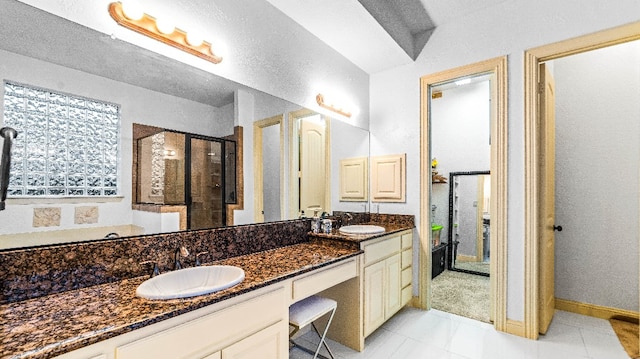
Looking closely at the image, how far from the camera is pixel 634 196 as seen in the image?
2498mm

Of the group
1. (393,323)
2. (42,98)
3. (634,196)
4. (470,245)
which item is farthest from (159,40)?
(470,245)

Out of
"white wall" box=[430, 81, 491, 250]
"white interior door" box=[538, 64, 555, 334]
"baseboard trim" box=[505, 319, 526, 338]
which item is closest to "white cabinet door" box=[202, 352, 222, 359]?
"baseboard trim" box=[505, 319, 526, 338]

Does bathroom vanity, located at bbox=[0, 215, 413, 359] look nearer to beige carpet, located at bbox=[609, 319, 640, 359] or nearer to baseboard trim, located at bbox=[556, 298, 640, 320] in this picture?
beige carpet, located at bbox=[609, 319, 640, 359]

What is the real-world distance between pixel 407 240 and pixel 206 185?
6.26 ft

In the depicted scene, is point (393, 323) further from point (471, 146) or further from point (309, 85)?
point (471, 146)

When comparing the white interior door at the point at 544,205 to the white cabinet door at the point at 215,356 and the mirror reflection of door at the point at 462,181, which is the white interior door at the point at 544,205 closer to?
the mirror reflection of door at the point at 462,181

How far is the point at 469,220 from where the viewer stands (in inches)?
163

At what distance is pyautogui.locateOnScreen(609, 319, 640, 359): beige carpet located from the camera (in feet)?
6.79

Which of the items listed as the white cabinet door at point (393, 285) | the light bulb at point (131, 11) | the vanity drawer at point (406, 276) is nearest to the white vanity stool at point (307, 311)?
Answer: the white cabinet door at point (393, 285)

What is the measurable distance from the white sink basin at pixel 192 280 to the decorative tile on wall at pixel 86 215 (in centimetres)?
37

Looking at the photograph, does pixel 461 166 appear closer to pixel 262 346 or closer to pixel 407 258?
pixel 407 258

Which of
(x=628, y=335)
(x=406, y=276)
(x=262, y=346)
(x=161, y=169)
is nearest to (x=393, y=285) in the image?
(x=406, y=276)

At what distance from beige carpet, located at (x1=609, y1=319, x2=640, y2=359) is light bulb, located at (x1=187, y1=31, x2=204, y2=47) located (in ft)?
11.4

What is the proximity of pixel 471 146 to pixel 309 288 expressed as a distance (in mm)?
3521
